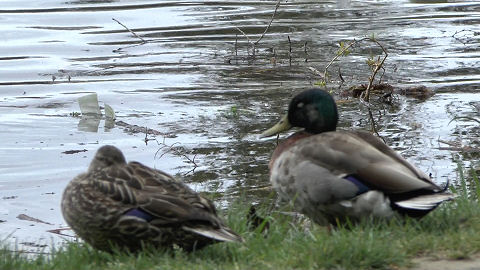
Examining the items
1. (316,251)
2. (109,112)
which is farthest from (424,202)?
(109,112)

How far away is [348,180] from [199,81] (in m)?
7.05

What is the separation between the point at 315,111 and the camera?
6.72 meters

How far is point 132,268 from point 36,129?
5.71m

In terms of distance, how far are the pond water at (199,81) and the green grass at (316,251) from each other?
1805mm

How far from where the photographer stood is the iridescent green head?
264 inches

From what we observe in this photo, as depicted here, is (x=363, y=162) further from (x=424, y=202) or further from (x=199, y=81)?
(x=199, y=81)

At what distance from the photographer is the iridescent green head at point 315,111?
670 cm

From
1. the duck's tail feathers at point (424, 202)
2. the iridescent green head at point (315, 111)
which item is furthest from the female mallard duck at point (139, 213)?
the iridescent green head at point (315, 111)

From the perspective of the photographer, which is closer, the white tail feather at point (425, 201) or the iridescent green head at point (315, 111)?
the white tail feather at point (425, 201)

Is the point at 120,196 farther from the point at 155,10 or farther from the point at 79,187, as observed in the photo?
the point at 155,10

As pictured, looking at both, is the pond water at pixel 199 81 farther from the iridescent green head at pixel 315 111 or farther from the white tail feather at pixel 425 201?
the white tail feather at pixel 425 201

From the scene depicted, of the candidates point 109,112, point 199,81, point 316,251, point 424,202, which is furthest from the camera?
point 199,81

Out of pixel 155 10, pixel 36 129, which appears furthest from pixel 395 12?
pixel 36 129

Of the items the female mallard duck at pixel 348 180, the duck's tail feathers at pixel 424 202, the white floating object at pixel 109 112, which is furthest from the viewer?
the white floating object at pixel 109 112
